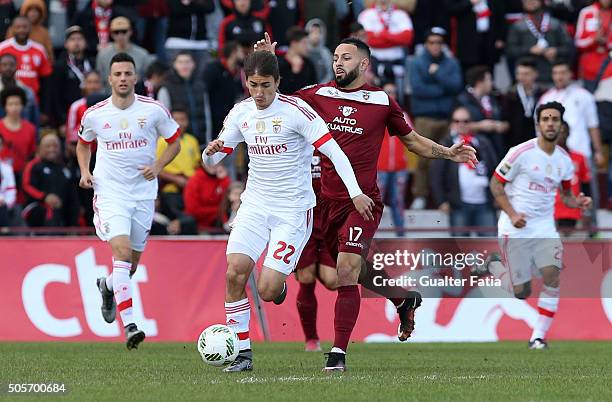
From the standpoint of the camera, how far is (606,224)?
20.9 metres

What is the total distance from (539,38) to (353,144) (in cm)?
1099

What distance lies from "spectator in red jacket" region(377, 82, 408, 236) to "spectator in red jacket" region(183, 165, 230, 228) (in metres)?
2.41

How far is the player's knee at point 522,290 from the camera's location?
16.4m

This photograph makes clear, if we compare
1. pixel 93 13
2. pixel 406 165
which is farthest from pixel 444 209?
pixel 93 13

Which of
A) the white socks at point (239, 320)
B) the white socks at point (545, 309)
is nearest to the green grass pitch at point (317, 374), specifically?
the white socks at point (239, 320)

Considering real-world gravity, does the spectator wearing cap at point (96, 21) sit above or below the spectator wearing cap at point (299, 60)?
above

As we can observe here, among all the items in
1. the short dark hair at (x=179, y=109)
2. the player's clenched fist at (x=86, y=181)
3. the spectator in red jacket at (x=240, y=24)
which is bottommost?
the player's clenched fist at (x=86, y=181)

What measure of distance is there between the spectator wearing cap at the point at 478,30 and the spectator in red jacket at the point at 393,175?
2.89 m

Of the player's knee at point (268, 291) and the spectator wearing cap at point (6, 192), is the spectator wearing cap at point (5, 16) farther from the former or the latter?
the player's knee at point (268, 291)

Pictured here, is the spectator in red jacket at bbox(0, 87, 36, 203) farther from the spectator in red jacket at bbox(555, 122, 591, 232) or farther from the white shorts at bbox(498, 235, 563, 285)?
the spectator in red jacket at bbox(555, 122, 591, 232)

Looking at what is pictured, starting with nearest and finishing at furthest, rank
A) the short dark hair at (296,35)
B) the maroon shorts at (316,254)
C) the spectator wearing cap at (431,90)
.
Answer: the maroon shorts at (316,254) < the short dark hair at (296,35) < the spectator wearing cap at (431,90)

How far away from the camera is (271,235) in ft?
36.3

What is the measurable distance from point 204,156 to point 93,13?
1091 cm

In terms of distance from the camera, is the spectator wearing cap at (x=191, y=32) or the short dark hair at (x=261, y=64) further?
the spectator wearing cap at (x=191, y=32)
